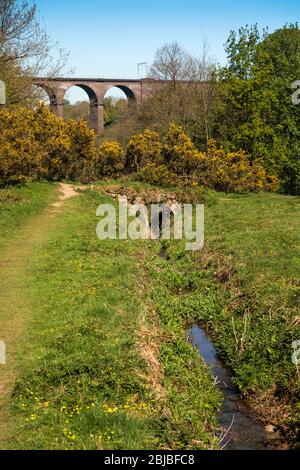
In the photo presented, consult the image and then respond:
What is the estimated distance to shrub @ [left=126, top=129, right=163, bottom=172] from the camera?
3478 cm

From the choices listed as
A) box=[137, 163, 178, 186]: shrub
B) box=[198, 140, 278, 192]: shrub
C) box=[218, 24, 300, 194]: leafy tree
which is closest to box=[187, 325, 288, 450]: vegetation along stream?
box=[137, 163, 178, 186]: shrub

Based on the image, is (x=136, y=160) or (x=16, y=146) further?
(x=136, y=160)

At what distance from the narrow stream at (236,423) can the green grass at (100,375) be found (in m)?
0.32

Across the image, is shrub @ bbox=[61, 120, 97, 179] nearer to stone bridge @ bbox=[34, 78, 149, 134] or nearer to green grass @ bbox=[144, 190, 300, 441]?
green grass @ bbox=[144, 190, 300, 441]

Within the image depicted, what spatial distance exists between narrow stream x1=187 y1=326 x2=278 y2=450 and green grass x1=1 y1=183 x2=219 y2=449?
→ 0.32m

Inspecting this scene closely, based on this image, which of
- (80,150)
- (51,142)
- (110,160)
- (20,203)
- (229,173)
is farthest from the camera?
(110,160)

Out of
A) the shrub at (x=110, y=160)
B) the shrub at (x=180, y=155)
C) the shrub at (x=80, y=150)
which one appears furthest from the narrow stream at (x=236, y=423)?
the shrub at (x=110, y=160)

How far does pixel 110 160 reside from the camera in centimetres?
3506

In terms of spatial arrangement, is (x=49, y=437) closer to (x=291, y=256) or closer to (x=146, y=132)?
(x=291, y=256)

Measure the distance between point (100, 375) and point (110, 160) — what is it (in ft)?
88.3

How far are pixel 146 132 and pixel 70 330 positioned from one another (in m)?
27.0

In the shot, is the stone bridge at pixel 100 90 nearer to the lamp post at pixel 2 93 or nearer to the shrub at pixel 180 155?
the shrub at pixel 180 155

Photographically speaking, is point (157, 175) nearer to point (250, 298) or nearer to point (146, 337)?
point (250, 298)

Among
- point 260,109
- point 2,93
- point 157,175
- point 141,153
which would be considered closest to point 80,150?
point 141,153
